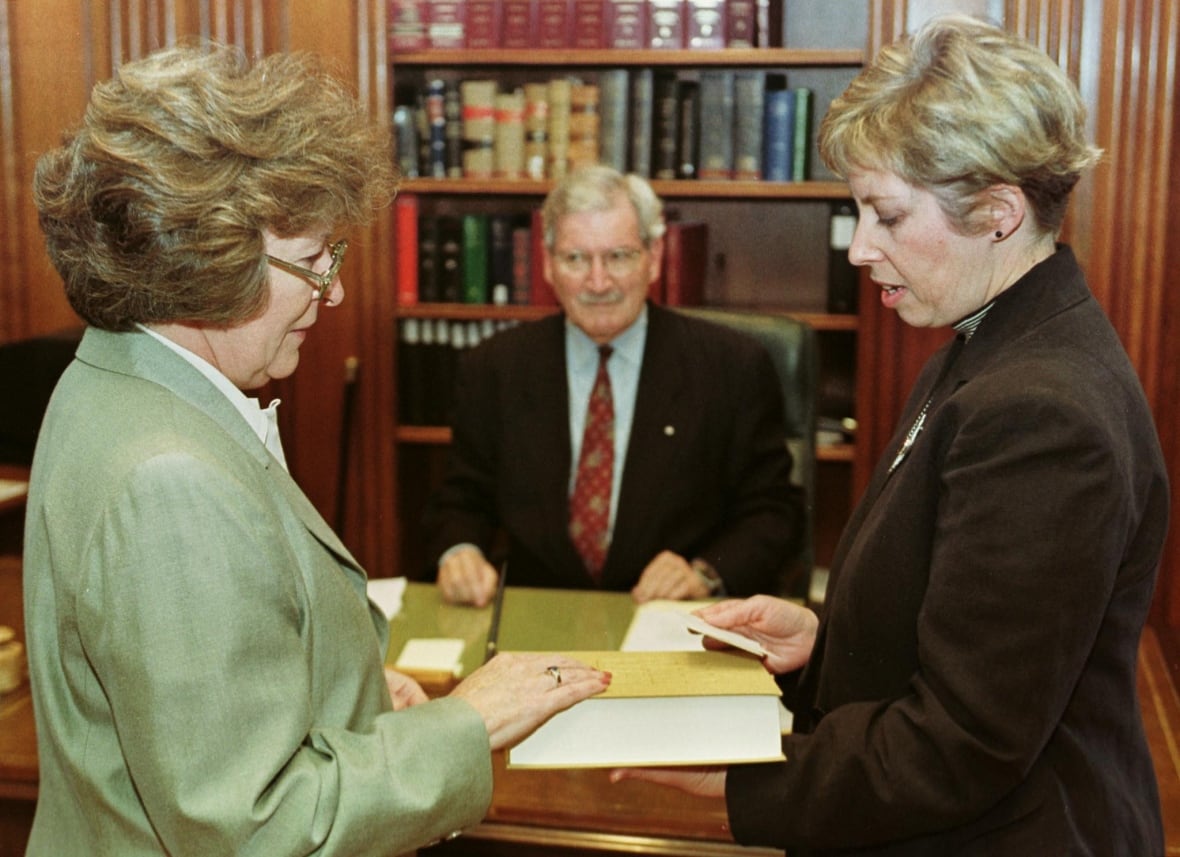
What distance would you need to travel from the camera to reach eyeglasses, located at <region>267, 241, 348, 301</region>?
131 centimetres

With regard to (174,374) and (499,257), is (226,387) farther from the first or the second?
(499,257)

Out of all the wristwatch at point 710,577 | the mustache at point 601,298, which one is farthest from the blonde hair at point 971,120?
the mustache at point 601,298

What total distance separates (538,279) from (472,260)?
0.22 meters

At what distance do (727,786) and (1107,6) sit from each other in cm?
278

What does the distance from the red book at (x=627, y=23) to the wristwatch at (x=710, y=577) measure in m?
1.78

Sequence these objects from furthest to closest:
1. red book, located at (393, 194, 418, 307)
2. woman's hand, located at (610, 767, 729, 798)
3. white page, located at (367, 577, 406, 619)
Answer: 1. red book, located at (393, 194, 418, 307)
2. white page, located at (367, 577, 406, 619)
3. woman's hand, located at (610, 767, 729, 798)

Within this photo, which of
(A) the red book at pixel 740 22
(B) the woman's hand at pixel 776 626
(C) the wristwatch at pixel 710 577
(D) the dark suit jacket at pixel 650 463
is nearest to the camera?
(B) the woman's hand at pixel 776 626

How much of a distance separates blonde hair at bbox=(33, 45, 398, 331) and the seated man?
1.62 m

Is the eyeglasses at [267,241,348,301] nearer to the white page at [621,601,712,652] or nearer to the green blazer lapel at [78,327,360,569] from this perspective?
the green blazer lapel at [78,327,360,569]

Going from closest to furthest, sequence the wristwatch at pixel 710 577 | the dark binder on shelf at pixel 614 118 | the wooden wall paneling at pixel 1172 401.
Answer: the wristwatch at pixel 710 577 → the wooden wall paneling at pixel 1172 401 → the dark binder on shelf at pixel 614 118

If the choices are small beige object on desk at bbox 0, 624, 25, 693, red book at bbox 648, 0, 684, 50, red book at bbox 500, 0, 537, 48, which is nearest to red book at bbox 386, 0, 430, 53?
red book at bbox 500, 0, 537, 48

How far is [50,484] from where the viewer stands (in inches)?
47.2

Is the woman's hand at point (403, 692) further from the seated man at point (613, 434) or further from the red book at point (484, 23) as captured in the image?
the red book at point (484, 23)

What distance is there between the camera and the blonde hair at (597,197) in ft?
9.85
